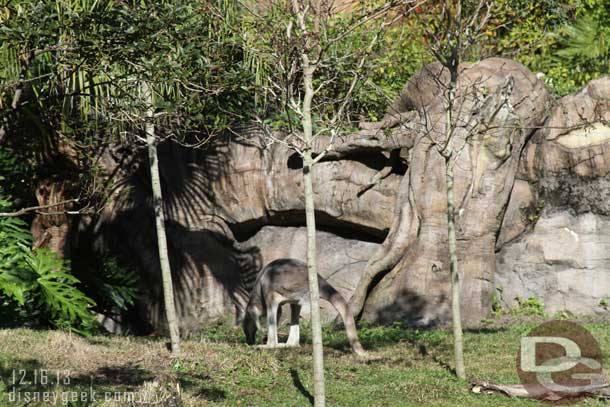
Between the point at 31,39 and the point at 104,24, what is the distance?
2.41 ft

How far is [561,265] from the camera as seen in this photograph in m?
17.2

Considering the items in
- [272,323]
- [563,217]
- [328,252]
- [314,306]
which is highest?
[563,217]

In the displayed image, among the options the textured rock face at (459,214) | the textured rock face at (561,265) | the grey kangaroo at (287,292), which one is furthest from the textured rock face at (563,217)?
the grey kangaroo at (287,292)

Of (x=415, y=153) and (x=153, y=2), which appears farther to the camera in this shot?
(x=415, y=153)

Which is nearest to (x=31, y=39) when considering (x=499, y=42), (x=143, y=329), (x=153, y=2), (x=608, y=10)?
(x=153, y=2)

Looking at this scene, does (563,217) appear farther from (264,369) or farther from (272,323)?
(264,369)

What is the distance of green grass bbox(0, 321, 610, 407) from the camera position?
11.4 metres

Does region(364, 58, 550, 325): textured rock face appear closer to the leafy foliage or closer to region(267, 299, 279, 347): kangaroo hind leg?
region(267, 299, 279, 347): kangaroo hind leg

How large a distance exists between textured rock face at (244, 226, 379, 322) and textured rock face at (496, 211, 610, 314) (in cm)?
264

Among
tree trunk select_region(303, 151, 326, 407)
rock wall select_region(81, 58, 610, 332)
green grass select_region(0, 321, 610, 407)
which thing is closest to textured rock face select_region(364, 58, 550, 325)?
rock wall select_region(81, 58, 610, 332)

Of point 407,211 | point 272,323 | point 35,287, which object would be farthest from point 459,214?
point 35,287

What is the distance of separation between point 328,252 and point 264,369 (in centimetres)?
624

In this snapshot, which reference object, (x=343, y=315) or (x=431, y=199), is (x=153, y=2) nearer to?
(x=343, y=315)

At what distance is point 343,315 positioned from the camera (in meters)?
14.2
